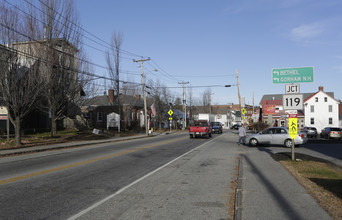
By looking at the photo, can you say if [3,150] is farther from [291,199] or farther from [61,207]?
[291,199]

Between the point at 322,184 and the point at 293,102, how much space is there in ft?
19.1

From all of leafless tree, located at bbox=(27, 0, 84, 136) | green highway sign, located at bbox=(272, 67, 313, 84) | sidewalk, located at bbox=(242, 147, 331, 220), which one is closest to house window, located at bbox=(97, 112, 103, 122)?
leafless tree, located at bbox=(27, 0, 84, 136)

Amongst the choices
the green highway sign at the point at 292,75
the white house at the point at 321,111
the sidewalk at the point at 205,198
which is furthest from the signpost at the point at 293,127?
the white house at the point at 321,111

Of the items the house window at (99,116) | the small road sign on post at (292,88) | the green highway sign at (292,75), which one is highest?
the green highway sign at (292,75)

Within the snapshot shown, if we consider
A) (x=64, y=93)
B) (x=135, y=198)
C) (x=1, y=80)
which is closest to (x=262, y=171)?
(x=135, y=198)

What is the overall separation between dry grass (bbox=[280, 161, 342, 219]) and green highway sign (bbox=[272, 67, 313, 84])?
12.8ft

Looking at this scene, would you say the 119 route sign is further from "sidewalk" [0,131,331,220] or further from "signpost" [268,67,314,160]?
"sidewalk" [0,131,331,220]

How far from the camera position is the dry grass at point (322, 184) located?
6.01m

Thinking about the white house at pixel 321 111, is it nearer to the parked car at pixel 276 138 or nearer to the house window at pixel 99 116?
the house window at pixel 99 116

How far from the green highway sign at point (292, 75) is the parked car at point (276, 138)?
8.75 meters

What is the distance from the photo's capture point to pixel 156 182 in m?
8.78

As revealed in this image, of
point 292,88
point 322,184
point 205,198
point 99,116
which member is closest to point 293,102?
point 292,88

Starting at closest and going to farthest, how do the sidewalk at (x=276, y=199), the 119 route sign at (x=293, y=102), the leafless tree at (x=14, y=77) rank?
the sidewalk at (x=276, y=199)
the 119 route sign at (x=293, y=102)
the leafless tree at (x=14, y=77)

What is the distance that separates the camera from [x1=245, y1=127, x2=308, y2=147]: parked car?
2127 cm
